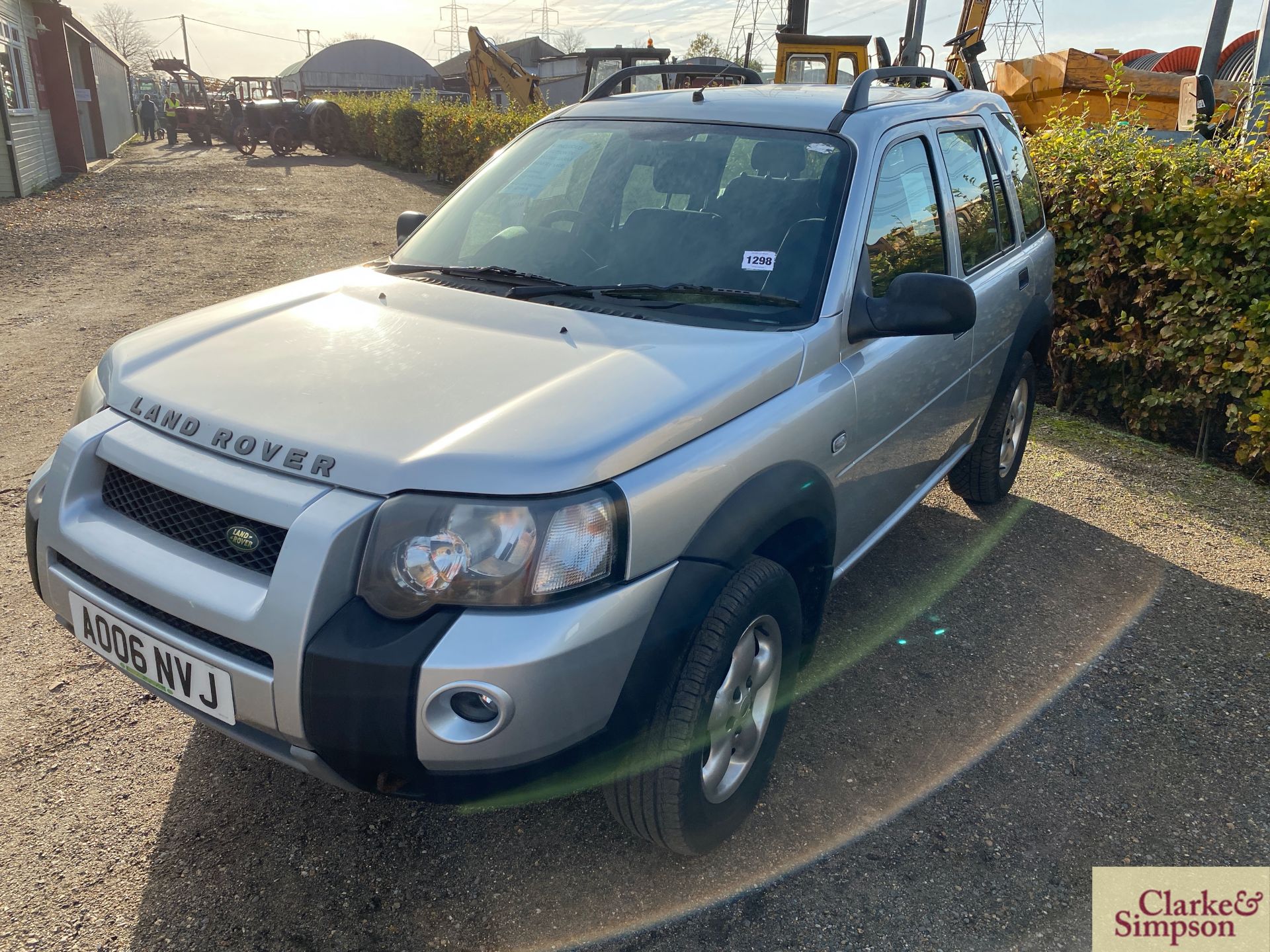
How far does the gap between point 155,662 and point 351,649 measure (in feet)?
1.90

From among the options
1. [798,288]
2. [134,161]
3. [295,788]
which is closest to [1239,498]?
[798,288]

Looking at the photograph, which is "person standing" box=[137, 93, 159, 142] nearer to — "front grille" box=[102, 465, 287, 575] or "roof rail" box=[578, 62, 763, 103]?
"roof rail" box=[578, 62, 763, 103]

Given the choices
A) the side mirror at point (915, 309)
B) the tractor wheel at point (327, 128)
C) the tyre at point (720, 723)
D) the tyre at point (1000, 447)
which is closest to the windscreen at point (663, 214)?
the side mirror at point (915, 309)

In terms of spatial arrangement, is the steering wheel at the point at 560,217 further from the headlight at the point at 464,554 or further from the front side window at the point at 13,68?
the front side window at the point at 13,68

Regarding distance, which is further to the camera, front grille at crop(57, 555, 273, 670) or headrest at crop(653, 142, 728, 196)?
headrest at crop(653, 142, 728, 196)

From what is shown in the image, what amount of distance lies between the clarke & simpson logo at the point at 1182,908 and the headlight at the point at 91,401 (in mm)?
2851

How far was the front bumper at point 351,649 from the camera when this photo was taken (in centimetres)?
179

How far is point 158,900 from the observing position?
228 centimetres

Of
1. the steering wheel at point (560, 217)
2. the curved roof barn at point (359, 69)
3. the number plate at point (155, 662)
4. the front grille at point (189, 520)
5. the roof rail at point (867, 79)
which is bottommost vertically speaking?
the number plate at point (155, 662)

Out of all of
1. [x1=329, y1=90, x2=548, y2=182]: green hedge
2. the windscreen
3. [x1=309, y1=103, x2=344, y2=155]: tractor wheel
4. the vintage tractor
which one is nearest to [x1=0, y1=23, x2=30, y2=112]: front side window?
[x1=329, y1=90, x2=548, y2=182]: green hedge

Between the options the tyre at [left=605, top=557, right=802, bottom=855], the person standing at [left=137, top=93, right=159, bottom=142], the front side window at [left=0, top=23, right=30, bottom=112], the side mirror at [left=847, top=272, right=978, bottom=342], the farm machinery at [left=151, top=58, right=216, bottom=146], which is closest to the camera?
the tyre at [left=605, top=557, right=802, bottom=855]

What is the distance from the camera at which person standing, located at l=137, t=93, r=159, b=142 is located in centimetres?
3350

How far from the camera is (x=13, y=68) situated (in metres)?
16.4

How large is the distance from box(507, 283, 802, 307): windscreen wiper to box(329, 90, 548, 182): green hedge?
1419 cm
